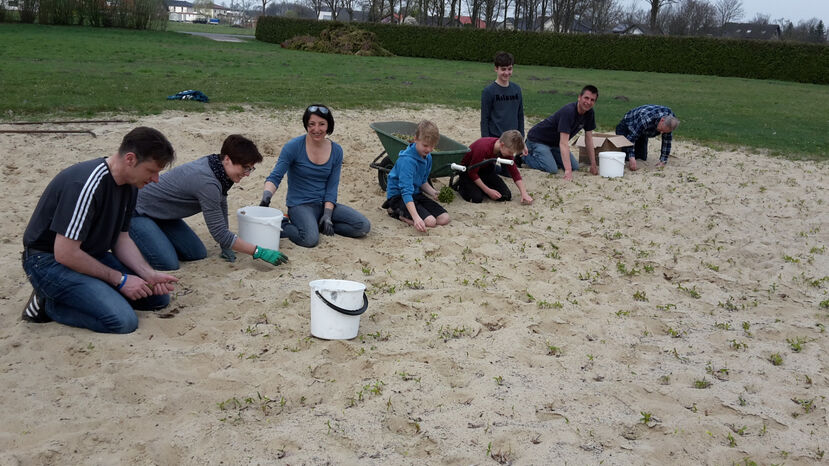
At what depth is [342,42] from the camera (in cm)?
3056

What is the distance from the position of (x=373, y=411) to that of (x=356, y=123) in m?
7.26

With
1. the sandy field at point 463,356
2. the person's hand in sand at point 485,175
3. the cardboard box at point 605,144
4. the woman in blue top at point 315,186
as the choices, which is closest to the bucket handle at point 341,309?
the sandy field at point 463,356

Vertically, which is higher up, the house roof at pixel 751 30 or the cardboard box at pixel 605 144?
the house roof at pixel 751 30

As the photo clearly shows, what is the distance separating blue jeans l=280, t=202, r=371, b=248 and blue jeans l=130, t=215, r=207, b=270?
820 millimetres

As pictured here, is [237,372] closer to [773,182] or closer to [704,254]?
[704,254]

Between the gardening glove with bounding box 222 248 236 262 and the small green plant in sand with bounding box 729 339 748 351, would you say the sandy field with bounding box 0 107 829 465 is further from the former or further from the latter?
the gardening glove with bounding box 222 248 236 262

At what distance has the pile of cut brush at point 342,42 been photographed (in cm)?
3031

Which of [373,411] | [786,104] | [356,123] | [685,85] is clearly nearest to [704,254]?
[373,411]

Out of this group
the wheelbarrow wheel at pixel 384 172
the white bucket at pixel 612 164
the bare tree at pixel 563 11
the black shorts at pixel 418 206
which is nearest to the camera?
the black shorts at pixel 418 206

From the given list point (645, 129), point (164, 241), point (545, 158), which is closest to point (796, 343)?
point (164, 241)

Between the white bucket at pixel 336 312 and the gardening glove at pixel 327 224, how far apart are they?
190 centimetres

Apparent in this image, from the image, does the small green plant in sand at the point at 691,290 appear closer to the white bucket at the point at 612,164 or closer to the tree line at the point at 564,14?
the white bucket at the point at 612,164

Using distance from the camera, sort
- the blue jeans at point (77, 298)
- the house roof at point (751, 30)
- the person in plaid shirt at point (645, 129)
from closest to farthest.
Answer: the blue jeans at point (77, 298) → the person in plaid shirt at point (645, 129) → the house roof at point (751, 30)

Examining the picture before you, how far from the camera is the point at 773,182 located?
852 centimetres
